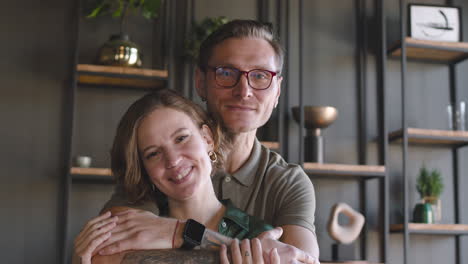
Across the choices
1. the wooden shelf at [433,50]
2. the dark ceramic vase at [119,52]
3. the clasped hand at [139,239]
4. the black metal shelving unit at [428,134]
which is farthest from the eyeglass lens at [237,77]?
the wooden shelf at [433,50]

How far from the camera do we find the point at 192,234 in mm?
1261

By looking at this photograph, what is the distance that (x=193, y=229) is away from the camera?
126cm

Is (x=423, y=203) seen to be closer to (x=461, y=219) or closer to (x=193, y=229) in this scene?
(x=461, y=219)

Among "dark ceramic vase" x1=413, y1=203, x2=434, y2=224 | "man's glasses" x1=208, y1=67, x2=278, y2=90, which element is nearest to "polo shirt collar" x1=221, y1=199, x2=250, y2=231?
"man's glasses" x1=208, y1=67, x2=278, y2=90

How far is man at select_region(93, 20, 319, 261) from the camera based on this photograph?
1.66 m

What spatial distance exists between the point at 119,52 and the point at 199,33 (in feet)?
1.61

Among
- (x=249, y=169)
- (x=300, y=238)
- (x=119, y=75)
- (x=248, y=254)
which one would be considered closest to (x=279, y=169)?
(x=249, y=169)

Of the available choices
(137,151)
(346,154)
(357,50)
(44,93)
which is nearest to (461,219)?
(346,154)

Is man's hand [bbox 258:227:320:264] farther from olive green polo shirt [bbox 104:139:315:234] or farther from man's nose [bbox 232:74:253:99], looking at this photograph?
man's nose [bbox 232:74:253:99]

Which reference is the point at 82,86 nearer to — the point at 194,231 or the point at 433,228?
the point at 433,228

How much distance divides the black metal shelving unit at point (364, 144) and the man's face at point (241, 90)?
2.00 m

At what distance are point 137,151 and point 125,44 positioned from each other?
2.25 metres

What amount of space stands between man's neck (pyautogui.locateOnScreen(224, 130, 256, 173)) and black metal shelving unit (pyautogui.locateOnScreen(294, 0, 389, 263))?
6.36ft

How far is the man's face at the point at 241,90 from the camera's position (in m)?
1.67
